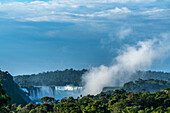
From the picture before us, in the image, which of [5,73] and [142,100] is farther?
[5,73]

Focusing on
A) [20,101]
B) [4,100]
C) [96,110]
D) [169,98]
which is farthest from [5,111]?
[20,101]

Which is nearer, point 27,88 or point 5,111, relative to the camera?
point 5,111

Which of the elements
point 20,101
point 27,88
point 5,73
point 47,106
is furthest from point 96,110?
point 27,88

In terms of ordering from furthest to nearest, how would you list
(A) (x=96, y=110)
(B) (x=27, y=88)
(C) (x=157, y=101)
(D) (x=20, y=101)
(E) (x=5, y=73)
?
(B) (x=27, y=88)
(E) (x=5, y=73)
(D) (x=20, y=101)
(C) (x=157, y=101)
(A) (x=96, y=110)

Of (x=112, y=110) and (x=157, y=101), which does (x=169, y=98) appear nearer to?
(x=157, y=101)

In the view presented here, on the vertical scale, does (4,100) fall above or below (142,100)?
above

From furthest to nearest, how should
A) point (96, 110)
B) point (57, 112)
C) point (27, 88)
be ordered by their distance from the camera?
point (27, 88) → point (57, 112) → point (96, 110)

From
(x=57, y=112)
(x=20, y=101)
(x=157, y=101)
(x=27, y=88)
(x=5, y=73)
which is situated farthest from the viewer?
(x=27, y=88)

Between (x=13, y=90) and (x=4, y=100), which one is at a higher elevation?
(x=4, y=100)

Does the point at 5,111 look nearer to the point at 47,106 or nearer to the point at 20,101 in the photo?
the point at 47,106
